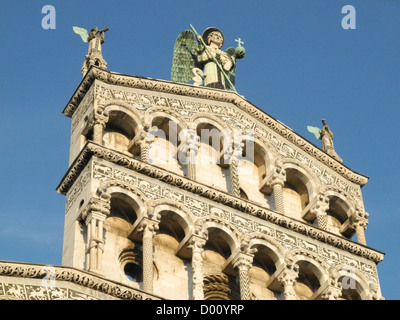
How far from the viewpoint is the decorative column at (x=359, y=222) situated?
87.2 feet

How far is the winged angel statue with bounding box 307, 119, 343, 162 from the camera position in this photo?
28266 mm

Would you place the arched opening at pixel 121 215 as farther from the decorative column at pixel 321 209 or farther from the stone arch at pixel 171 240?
the decorative column at pixel 321 209

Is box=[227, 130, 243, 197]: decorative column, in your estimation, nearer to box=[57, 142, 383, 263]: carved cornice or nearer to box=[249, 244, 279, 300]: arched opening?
box=[57, 142, 383, 263]: carved cornice

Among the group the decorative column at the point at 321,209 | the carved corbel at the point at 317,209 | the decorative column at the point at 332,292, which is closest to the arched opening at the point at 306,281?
the decorative column at the point at 332,292

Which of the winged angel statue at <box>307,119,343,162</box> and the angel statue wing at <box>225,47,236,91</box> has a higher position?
the angel statue wing at <box>225,47,236,91</box>

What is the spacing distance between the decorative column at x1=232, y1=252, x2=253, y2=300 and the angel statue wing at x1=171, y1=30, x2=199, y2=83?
5.45 meters

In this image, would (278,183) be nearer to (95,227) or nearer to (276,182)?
(276,182)

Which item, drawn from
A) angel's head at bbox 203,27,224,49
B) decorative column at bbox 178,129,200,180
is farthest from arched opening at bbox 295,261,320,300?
angel's head at bbox 203,27,224,49

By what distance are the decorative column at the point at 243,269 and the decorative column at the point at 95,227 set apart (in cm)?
257

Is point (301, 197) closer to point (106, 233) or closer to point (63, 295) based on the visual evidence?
point (106, 233)
